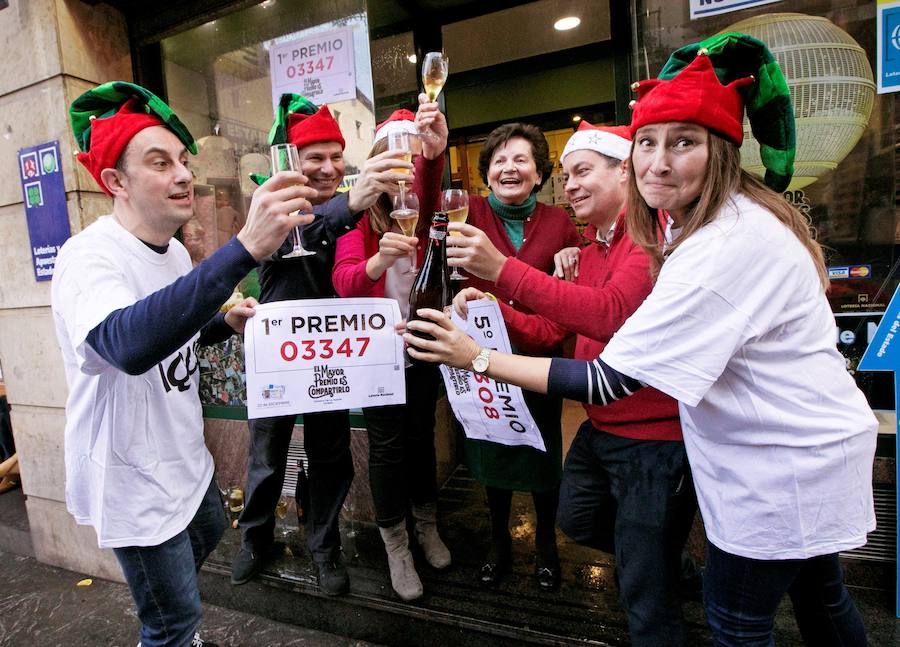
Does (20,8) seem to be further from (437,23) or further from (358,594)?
(358,594)

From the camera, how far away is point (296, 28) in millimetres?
3697

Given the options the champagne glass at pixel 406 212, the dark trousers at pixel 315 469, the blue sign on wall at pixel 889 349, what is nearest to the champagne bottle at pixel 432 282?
the champagne glass at pixel 406 212

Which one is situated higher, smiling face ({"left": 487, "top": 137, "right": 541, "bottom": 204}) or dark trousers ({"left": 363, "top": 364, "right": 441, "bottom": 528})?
smiling face ({"left": 487, "top": 137, "right": 541, "bottom": 204})

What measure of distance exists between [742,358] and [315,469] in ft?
7.04

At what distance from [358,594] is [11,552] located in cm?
318

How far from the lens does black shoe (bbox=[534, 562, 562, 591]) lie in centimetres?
266

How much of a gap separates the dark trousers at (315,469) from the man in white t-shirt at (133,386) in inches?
29.8

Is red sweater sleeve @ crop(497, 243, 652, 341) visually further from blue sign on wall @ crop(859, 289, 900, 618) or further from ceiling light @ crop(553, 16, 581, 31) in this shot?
ceiling light @ crop(553, 16, 581, 31)

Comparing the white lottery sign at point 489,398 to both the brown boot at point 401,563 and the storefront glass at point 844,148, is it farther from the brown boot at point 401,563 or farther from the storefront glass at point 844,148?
the storefront glass at point 844,148

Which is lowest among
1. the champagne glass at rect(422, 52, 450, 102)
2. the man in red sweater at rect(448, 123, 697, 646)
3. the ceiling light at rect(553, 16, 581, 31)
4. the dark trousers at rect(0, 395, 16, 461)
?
the dark trousers at rect(0, 395, 16, 461)

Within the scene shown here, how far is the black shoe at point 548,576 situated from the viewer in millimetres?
2664

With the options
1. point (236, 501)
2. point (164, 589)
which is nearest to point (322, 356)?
point (164, 589)

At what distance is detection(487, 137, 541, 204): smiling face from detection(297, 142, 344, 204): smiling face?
0.77 metres

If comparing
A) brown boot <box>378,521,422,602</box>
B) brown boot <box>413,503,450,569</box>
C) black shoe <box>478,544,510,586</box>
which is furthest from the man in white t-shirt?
black shoe <box>478,544,510,586</box>
